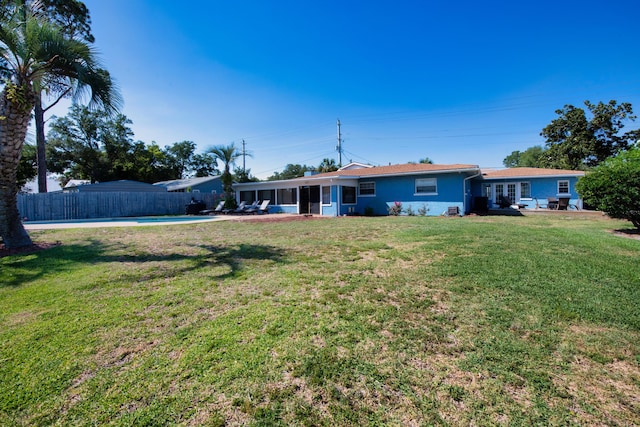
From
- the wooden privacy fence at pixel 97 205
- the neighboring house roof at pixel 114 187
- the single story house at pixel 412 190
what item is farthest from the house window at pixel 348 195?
the neighboring house roof at pixel 114 187

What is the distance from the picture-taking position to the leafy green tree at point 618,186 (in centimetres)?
810

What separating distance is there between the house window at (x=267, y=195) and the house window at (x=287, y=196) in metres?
0.55

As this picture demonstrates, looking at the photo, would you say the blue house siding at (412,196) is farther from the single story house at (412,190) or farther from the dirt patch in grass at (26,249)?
the dirt patch in grass at (26,249)

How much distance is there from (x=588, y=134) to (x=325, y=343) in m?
37.5

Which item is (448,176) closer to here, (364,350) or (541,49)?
(541,49)

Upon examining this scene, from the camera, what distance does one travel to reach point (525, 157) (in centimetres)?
5516

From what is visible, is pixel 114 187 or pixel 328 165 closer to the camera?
pixel 114 187

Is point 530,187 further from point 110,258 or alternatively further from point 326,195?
point 110,258

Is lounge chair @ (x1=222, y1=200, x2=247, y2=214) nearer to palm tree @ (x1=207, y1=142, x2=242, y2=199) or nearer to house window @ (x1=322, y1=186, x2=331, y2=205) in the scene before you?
palm tree @ (x1=207, y1=142, x2=242, y2=199)

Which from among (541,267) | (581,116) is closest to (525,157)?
(581,116)

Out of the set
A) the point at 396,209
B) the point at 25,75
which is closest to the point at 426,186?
the point at 396,209

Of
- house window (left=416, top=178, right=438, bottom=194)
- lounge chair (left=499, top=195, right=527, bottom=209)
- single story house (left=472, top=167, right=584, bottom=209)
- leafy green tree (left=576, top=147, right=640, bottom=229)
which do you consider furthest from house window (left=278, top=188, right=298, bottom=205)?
leafy green tree (left=576, top=147, right=640, bottom=229)

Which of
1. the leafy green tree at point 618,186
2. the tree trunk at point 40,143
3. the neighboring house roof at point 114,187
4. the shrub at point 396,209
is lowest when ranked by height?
the shrub at point 396,209

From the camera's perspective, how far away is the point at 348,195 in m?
18.3
